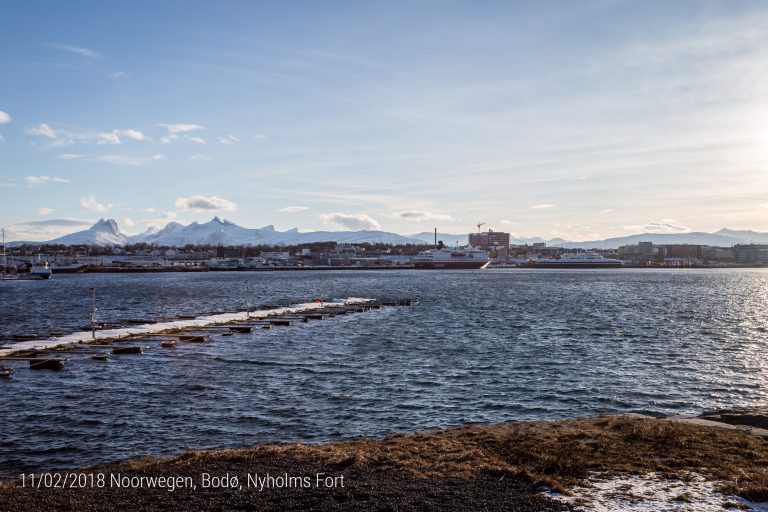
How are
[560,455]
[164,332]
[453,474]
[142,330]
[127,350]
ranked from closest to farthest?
[453,474] < [560,455] < [127,350] < [164,332] < [142,330]

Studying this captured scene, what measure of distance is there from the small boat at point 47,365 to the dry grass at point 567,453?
1832cm

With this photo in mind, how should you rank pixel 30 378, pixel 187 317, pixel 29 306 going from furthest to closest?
1. pixel 29 306
2. pixel 187 317
3. pixel 30 378

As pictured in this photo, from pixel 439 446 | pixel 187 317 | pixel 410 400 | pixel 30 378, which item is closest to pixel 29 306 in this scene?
pixel 187 317

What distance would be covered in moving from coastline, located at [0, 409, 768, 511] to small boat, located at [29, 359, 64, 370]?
59.3ft

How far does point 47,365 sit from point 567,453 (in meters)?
25.3

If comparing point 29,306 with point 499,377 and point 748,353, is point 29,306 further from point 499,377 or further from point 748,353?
point 748,353

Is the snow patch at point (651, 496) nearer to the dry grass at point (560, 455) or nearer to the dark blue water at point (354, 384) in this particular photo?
the dry grass at point (560, 455)

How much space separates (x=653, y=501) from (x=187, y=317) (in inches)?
1800

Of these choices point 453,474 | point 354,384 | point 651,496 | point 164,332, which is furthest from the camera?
point 164,332

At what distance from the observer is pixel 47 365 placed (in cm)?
2875

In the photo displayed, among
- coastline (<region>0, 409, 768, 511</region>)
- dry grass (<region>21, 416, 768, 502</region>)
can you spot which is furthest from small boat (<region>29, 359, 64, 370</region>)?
coastline (<region>0, 409, 768, 511</region>)

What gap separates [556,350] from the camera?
35.3 metres

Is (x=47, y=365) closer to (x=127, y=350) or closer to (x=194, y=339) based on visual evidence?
(x=127, y=350)

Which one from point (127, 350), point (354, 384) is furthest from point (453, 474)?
point (127, 350)
